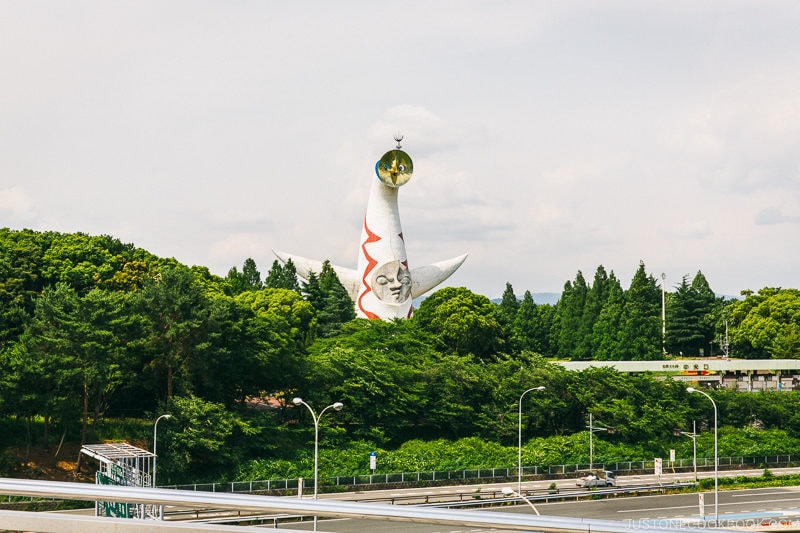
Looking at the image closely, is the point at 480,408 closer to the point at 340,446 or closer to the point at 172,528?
the point at 340,446

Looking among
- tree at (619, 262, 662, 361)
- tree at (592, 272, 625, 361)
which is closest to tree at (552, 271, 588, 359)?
tree at (592, 272, 625, 361)

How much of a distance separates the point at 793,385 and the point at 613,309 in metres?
15.4

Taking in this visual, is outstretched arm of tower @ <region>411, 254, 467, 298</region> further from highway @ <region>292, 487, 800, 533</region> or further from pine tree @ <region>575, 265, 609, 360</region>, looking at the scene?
highway @ <region>292, 487, 800, 533</region>

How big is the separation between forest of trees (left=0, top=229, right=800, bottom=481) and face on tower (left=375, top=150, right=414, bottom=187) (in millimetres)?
8636

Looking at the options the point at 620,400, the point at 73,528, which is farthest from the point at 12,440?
the point at 73,528

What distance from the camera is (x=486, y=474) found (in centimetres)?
4334

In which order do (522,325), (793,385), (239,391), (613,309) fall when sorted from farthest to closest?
(522,325) → (613,309) → (793,385) → (239,391)

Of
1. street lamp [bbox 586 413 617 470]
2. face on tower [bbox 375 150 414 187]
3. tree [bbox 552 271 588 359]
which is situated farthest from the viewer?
tree [bbox 552 271 588 359]

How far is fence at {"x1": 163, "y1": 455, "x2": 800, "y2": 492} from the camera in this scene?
128ft

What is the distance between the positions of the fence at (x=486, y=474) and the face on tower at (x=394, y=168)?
71.2ft

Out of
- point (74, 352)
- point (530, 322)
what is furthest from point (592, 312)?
point (74, 352)

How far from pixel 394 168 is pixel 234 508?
183ft

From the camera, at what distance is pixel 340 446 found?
44.7 m

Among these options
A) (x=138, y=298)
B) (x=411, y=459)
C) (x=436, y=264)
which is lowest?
(x=411, y=459)
